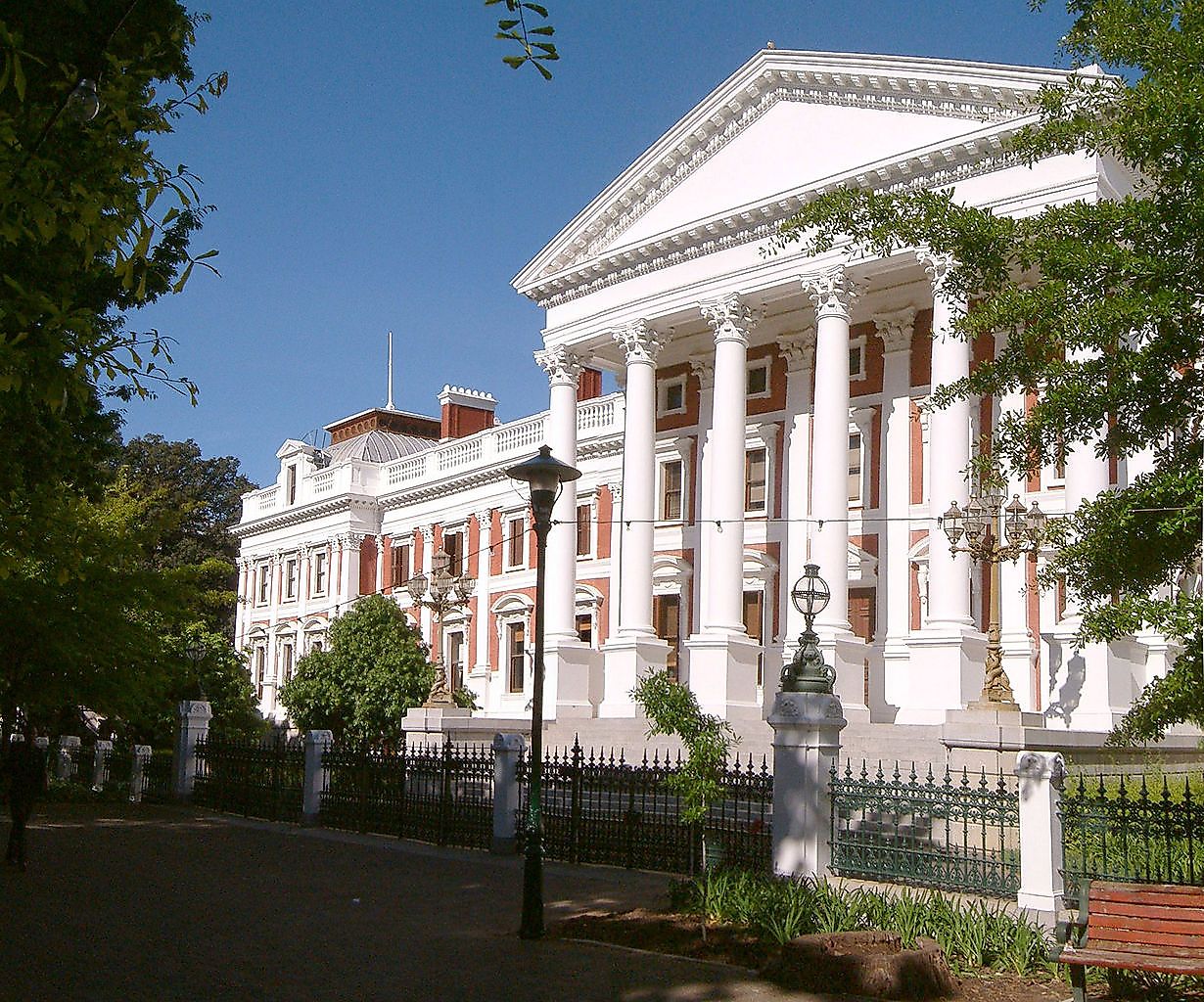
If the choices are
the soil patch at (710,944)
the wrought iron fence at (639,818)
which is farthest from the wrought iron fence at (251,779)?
the soil patch at (710,944)

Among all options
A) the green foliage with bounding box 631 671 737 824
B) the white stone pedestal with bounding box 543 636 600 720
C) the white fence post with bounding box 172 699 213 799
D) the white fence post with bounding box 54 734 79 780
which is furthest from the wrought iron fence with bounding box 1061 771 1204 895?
the white fence post with bounding box 54 734 79 780

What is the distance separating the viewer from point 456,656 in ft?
165

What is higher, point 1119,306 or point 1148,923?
point 1119,306

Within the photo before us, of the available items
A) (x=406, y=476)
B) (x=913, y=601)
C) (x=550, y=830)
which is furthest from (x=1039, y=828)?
(x=406, y=476)

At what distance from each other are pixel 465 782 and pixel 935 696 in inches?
457

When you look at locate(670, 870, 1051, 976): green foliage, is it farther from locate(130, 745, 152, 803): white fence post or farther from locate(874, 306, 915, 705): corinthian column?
locate(874, 306, 915, 705): corinthian column

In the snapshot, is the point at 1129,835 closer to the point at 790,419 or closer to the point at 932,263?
the point at 932,263

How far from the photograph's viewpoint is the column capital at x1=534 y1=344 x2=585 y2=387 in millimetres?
36188

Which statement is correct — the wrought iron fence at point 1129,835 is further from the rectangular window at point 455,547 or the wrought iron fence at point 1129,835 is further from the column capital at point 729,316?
the rectangular window at point 455,547

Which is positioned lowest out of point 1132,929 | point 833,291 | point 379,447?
point 1132,929

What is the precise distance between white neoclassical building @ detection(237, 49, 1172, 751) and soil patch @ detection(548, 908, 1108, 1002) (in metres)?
14.0

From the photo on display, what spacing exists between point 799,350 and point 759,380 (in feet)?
5.63

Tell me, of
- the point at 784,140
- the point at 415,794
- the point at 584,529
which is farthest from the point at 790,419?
the point at 415,794

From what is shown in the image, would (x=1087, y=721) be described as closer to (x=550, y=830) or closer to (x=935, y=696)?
(x=935, y=696)
